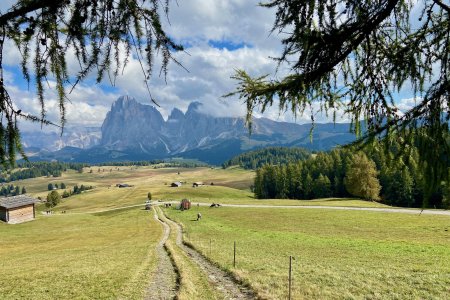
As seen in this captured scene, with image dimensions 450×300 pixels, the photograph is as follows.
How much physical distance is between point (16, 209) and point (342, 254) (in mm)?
70356

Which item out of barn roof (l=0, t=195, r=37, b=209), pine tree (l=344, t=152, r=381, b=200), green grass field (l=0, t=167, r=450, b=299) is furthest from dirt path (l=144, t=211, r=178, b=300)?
pine tree (l=344, t=152, r=381, b=200)

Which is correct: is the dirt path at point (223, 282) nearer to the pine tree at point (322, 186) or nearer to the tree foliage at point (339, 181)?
the tree foliage at point (339, 181)

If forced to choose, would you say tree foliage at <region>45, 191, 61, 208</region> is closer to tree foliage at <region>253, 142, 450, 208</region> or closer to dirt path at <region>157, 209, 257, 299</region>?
tree foliage at <region>253, 142, 450, 208</region>

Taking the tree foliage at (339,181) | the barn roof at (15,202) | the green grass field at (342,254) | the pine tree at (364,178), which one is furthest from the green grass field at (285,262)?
the pine tree at (364,178)

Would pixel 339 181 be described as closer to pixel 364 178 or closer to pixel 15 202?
pixel 364 178

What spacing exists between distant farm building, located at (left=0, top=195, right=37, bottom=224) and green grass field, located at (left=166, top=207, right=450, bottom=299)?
43837mm

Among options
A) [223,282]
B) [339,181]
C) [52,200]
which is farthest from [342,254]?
[52,200]

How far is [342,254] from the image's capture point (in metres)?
29.1

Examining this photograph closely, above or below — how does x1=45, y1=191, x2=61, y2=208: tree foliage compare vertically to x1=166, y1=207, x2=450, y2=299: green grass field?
below

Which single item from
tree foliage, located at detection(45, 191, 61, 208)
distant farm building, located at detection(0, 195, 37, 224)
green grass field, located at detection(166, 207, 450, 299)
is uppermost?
green grass field, located at detection(166, 207, 450, 299)

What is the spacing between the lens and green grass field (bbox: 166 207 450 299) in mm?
16891

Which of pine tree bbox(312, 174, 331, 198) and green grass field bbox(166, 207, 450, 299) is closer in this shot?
green grass field bbox(166, 207, 450, 299)

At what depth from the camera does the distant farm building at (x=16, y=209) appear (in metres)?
71.6

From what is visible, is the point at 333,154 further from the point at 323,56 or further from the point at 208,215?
the point at 323,56
